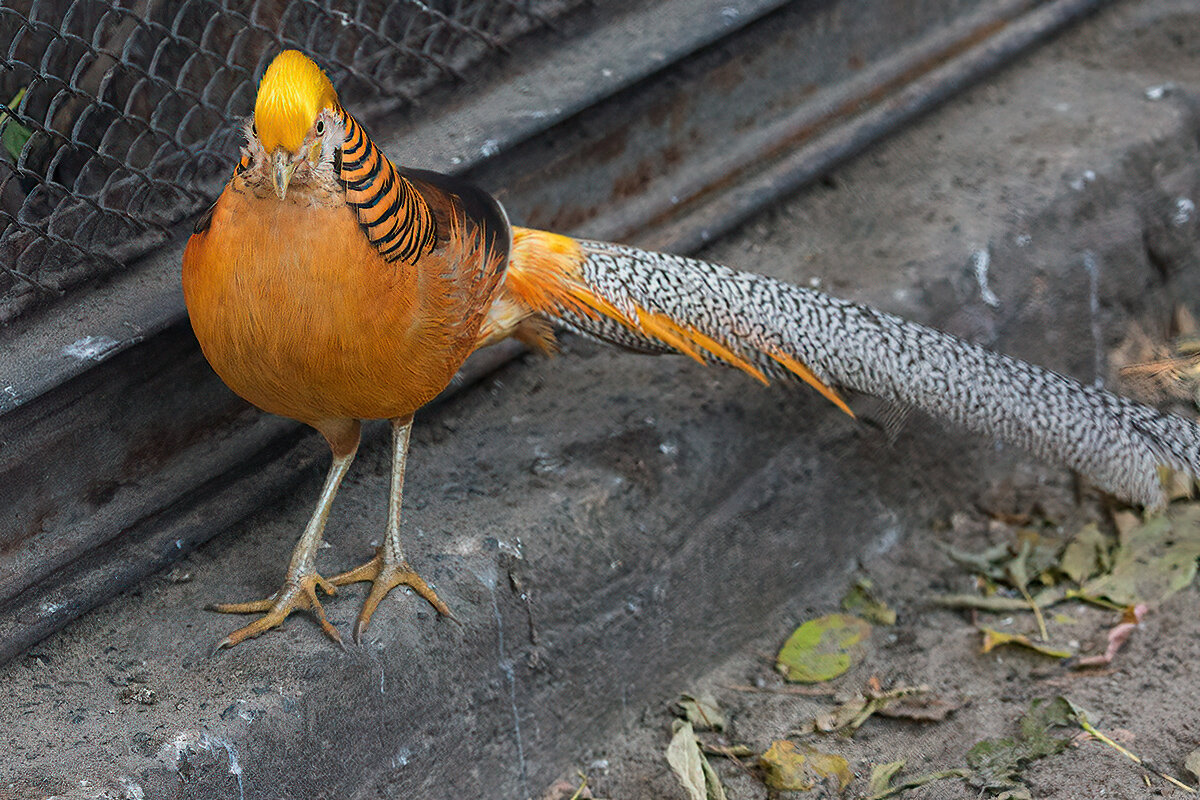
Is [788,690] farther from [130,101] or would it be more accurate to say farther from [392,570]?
[130,101]

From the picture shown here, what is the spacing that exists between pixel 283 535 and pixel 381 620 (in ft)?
1.21

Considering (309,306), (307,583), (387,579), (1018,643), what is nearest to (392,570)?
(387,579)

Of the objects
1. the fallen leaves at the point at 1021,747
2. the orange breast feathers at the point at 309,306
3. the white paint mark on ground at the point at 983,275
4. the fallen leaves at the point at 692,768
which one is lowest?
the fallen leaves at the point at 692,768

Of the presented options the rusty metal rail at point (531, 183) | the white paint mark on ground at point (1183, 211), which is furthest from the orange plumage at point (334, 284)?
the white paint mark on ground at point (1183, 211)

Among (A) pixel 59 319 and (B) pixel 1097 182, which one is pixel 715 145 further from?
(A) pixel 59 319

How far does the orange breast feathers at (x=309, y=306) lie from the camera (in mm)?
1960

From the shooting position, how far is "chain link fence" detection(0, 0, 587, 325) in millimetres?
2461

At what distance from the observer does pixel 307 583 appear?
2.35 meters

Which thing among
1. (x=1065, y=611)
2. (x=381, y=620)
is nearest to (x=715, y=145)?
(x=1065, y=611)

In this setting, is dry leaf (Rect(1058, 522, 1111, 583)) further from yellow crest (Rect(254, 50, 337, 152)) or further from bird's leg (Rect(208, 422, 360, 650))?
yellow crest (Rect(254, 50, 337, 152))

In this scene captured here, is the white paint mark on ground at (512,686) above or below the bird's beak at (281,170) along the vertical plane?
below

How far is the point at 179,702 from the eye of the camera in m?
2.15

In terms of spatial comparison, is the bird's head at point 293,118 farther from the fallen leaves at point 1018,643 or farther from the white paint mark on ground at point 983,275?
the white paint mark on ground at point 983,275

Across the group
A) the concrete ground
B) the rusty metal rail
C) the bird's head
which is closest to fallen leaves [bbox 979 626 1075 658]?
the concrete ground
